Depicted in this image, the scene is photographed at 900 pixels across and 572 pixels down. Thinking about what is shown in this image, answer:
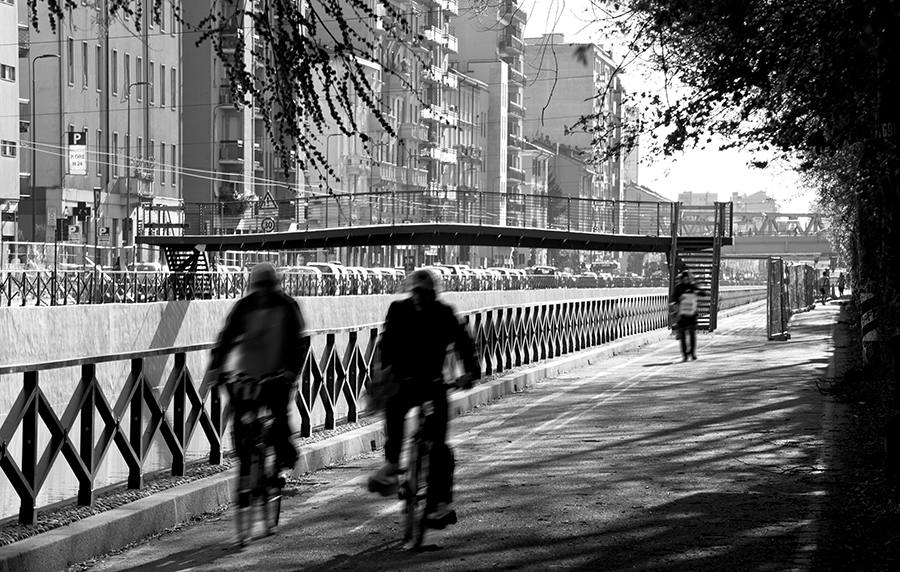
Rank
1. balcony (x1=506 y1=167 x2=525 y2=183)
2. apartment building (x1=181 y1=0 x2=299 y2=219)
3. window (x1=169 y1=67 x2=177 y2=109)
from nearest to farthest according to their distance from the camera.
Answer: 1. window (x1=169 y1=67 x2=177 y2=109)
2. apartment building (x1=181 y1=0 x2=299 y2=219)
3. balcony (x1=506 y1=167 x2=525 y2=183)

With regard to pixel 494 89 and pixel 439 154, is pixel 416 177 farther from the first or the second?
pixel 494 89

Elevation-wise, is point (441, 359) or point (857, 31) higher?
point (857, 31)

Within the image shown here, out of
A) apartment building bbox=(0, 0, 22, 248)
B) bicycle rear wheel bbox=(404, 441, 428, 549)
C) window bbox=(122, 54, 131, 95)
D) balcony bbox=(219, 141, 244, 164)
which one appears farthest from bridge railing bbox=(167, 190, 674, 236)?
bicycle rear wheel bbox=(404, 441, 428, 549)

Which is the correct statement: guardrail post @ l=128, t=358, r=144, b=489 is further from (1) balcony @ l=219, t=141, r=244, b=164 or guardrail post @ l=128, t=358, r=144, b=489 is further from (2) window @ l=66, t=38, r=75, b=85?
(1) balcony @ l=219, t=141, r=244, b=164

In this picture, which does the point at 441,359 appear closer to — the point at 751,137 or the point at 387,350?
the point at 387,350

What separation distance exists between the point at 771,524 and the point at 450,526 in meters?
2.23

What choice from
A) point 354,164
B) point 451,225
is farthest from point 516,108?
point 451,225

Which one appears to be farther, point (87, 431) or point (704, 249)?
point (704, 249)

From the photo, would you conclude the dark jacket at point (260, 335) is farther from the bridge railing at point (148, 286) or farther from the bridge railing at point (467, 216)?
the bridge railing at point (467, 216)

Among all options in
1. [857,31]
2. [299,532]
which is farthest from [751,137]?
[299,532]

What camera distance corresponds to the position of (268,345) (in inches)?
416

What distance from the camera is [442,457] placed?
1053 centimetres

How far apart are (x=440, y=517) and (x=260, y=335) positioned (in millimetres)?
1666

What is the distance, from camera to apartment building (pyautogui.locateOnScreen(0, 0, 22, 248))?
2494 inches
